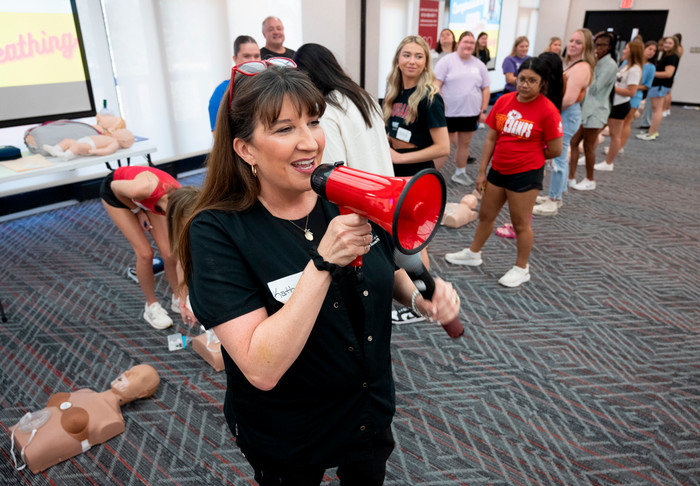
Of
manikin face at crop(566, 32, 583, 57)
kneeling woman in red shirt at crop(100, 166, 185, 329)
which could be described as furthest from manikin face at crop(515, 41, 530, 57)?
kneeling woman in red shirt at crop(100, 166, 185, 329)

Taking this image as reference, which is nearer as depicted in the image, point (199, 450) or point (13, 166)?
point (199, 450)

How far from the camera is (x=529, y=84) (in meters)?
3.01

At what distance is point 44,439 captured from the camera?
2096 mm

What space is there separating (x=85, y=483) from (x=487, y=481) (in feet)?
5.70

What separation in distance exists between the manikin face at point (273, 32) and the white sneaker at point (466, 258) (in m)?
2.51

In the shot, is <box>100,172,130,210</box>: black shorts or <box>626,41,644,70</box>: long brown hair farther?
<box>626,41,644,70</box>: long brown hair

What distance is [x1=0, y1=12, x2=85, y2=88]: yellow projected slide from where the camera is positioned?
4.54 meters

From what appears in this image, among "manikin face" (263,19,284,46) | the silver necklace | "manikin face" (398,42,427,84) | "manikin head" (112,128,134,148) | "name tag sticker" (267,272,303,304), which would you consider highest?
"manikin face" (263,19,284,46)

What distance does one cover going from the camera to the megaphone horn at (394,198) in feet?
2.79

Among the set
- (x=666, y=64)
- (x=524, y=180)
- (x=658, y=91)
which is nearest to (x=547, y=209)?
(x=524, y=180)

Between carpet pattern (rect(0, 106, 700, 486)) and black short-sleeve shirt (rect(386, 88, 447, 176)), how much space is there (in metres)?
1.03

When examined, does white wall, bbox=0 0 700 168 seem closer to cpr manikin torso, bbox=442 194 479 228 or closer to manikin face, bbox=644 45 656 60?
cpr manikin torso, bbox=442 194 479 228


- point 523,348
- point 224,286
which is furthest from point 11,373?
point 523,348

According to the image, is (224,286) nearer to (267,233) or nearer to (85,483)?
(267,233)
